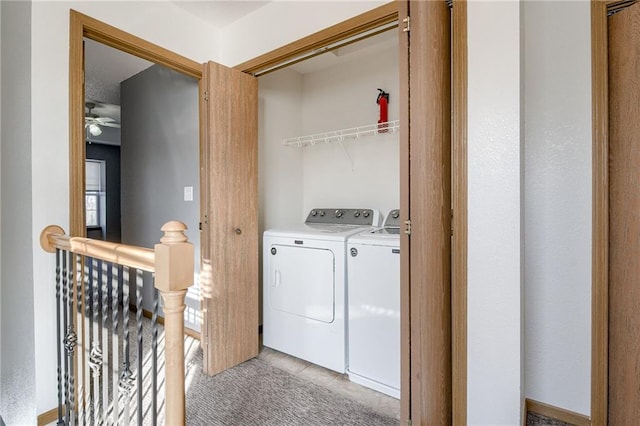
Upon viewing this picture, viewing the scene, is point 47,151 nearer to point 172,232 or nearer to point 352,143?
point 172,232

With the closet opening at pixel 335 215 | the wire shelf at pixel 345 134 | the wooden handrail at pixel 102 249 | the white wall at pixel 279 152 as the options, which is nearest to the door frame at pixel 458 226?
the closet opening at pixel 335 215

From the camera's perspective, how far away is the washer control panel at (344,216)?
272 centimetres

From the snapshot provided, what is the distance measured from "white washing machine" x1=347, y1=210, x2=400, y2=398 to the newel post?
49.7 inches

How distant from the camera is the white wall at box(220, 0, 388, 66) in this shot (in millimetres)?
1895

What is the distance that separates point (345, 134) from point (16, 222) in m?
2.32

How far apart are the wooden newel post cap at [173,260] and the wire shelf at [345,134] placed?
1985 millimetres

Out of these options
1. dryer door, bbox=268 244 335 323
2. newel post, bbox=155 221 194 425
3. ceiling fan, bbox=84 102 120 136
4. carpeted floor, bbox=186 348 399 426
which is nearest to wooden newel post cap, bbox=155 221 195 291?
newel post, bbox=155 221 194 425

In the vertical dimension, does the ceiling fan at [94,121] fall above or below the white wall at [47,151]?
above

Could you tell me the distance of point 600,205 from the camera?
1.54 metres

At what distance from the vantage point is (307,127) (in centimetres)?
333

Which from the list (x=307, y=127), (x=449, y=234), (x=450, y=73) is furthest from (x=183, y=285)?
(x=307, y=127)

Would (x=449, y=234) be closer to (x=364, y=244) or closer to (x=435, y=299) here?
(x=435, y=299)

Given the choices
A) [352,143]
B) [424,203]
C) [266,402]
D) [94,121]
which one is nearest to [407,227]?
[424,203]

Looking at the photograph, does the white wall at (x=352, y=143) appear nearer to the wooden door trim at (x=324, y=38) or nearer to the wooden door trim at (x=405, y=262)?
the wooden door trim at (x=324, y=38)
